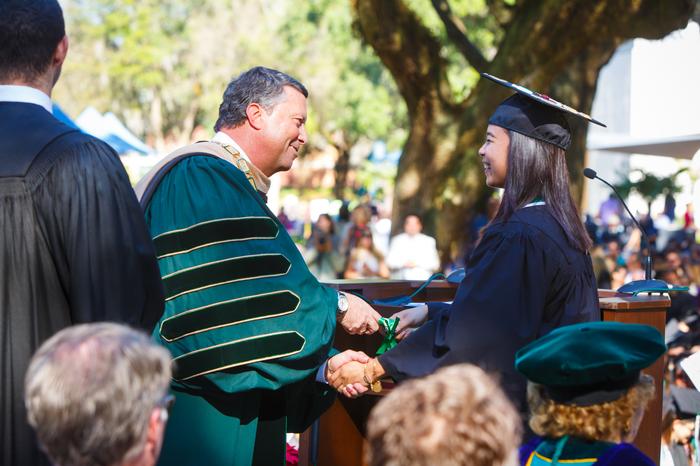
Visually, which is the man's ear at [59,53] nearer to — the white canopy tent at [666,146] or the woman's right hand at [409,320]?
the woman's right hand at [409,320]

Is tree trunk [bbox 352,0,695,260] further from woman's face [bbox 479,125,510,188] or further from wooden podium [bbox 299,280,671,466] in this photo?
woman's face [bbox 479,125,510,188]

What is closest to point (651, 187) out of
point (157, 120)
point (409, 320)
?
point (409, 320)

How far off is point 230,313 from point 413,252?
8483 mm

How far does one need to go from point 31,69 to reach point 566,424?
1.76 m

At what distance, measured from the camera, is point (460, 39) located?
1334 centimetres

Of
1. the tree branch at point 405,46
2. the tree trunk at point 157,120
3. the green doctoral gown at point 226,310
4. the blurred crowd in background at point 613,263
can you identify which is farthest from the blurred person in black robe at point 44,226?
the tree trunk at point 157,120

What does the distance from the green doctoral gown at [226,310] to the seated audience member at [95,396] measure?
144cm

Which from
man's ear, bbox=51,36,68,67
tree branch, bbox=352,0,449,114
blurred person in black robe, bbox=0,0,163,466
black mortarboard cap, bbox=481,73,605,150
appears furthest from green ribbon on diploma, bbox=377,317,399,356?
tree branch, bbox=352,0,449,114

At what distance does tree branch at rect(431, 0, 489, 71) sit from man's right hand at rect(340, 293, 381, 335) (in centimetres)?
940

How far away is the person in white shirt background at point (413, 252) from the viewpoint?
11805 mm

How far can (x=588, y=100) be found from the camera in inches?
524

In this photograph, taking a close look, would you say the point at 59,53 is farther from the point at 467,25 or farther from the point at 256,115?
the point at 467,25

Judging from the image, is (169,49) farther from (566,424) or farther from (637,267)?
(566,424)

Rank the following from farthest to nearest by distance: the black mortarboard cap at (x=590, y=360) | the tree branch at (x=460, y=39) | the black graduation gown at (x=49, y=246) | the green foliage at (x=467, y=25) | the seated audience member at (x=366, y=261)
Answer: the green foliage at (x=467, y=25) → the tree branch at (x=460, y=39) → the seated audience member at (x=366, y=261) → the black mortarboard cap at (x=590, y=360) → the black graduation gown at (x=49, y=246)
